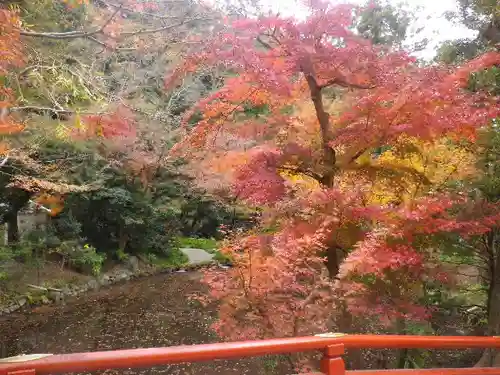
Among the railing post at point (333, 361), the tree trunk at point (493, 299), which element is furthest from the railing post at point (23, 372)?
the tree trunk at point (493, 299)

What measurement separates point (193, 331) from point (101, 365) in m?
8.40

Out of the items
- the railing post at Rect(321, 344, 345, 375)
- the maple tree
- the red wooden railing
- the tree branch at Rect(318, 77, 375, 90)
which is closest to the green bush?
the maple tree

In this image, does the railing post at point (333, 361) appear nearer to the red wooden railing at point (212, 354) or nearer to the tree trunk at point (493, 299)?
the red wooden railing at point (212, 354)

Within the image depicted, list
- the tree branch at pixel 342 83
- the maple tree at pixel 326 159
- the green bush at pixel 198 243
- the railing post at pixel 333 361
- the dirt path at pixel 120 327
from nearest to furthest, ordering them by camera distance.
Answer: the railing post at pixel 333 361, the maple tree at pixel 326 159, the tree branch at pixel 342 83, the dirt path at pixel 120 327, the green bush at pixel 198 243

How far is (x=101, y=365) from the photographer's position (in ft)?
5.46

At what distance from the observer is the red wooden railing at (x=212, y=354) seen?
1587mm

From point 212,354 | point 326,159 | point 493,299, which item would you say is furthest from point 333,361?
point 493,299

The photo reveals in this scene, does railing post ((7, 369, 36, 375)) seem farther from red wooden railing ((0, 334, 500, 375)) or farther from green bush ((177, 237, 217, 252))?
green bush ((177, 237, 217, 252))

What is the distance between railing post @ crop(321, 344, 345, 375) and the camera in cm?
223

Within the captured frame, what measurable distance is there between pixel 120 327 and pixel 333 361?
844 cm

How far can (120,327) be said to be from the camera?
9.66m

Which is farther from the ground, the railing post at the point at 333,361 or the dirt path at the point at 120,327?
the railing post at the point at 333,361

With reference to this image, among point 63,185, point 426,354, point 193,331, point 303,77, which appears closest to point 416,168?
point 303,77

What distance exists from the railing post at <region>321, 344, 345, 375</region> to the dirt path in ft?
12.4
